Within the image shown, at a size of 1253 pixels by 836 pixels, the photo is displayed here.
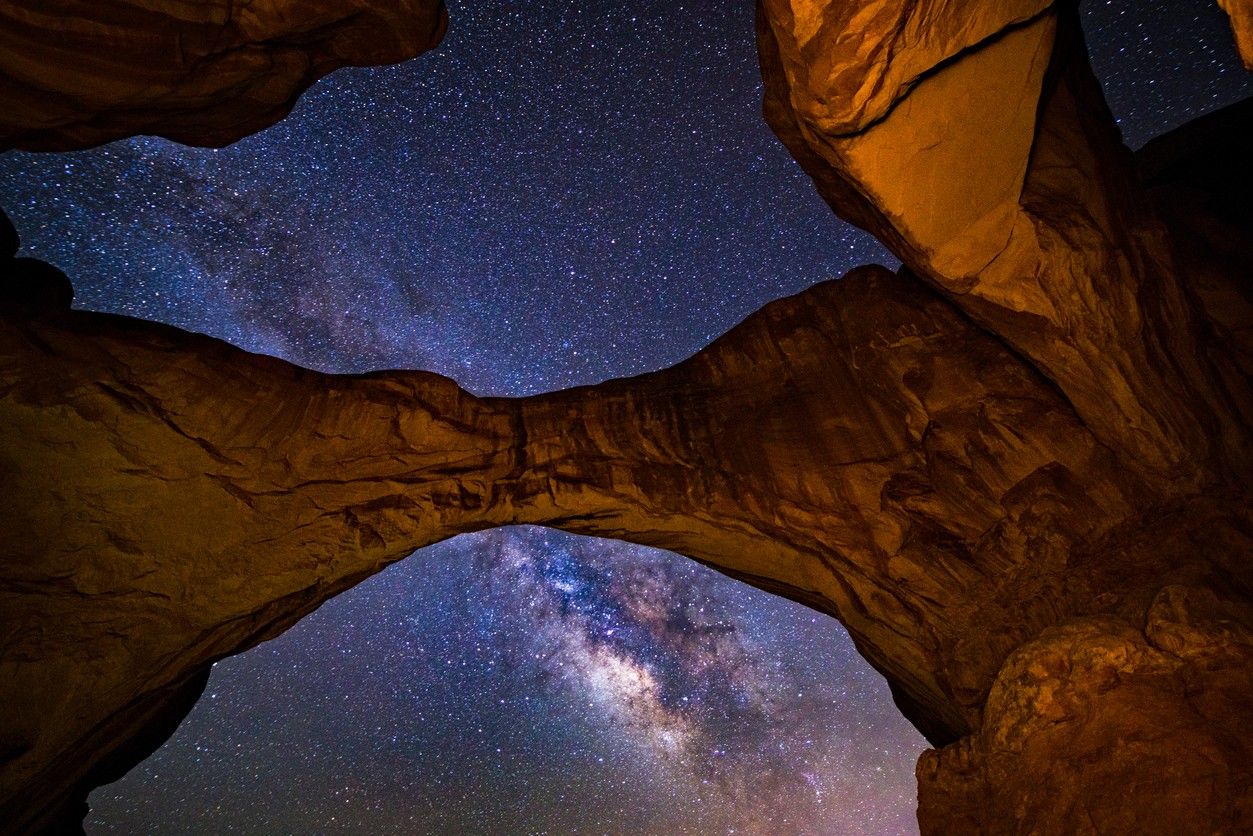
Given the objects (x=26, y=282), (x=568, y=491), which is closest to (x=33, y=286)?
(x=26, y=282)

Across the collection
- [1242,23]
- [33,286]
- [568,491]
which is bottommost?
[568,491]

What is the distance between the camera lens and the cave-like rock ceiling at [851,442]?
5.47 m

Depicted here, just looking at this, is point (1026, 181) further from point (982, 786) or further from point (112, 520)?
point (112, 520)

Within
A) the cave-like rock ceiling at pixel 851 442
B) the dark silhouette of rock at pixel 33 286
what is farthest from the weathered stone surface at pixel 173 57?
the dark silhouette of rock at pixel 33 286

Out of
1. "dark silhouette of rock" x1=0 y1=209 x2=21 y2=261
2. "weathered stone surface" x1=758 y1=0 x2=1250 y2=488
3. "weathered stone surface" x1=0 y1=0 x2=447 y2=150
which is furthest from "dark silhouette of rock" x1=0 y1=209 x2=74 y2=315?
"weathered stone surface" x1=758 y1=0 x2=1250 y2=488

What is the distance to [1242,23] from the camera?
2574 millimetres

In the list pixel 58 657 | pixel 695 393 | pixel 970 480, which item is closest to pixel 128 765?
pixel 58 657

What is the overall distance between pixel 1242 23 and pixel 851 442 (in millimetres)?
7449

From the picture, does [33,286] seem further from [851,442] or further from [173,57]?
[851,442]

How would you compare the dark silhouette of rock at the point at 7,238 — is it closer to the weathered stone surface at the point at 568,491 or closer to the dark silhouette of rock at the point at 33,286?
the dark silhouette of rock at the point at 33,286

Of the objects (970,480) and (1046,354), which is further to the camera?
(970,480)

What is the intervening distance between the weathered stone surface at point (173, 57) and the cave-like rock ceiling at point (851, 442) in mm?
34

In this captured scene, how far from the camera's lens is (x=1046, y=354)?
7602mm

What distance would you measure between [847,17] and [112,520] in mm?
10311
